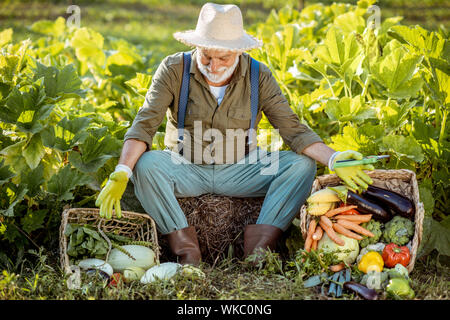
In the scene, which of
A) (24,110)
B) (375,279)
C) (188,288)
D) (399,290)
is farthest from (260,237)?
(24,110)

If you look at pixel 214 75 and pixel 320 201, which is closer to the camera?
pixel 320 201

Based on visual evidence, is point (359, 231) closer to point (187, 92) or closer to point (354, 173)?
point (354, 173)

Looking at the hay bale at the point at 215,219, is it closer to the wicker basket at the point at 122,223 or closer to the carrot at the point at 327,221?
the wicker basket at the point at 122,223

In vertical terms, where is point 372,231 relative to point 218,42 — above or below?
below

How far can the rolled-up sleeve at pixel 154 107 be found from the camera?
302 centimetres

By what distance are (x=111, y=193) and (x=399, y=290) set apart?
4.54 feet

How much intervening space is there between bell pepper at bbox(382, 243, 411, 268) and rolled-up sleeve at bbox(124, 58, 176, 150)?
1.31 meters

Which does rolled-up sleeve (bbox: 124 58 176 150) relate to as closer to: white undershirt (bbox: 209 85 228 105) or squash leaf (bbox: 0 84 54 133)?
white undershirt (bbox: 209 85 228 105)

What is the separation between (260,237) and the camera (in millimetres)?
3070

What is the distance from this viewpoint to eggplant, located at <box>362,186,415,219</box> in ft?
9.36

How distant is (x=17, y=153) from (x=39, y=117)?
24 cm

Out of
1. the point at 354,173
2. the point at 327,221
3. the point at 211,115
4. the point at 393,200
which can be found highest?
the point at 211,115

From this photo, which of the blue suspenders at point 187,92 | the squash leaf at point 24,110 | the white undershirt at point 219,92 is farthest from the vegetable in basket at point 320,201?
the squash leaf at point 24,110

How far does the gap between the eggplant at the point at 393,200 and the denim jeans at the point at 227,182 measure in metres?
0.37
